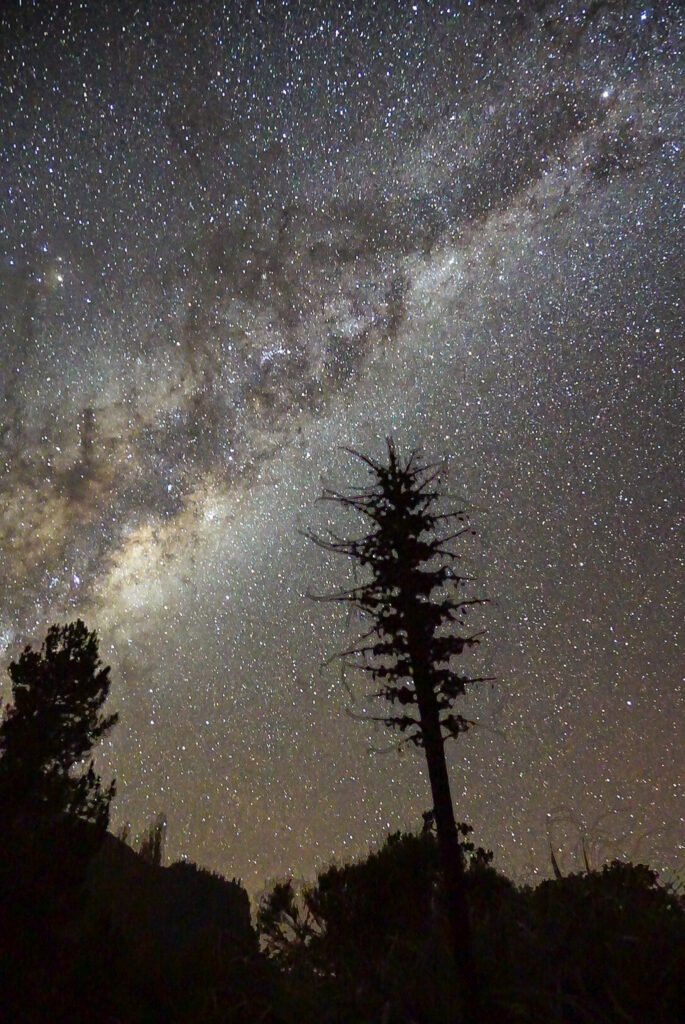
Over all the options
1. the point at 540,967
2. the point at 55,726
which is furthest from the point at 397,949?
the point at 55,726

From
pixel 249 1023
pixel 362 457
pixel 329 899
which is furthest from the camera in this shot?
pixel 329 899

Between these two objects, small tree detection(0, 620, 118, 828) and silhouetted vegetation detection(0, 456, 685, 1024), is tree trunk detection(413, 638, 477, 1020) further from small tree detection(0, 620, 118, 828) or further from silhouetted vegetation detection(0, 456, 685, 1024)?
small tree detection(0, 620, 118, 828)

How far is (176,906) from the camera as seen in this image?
1802 centimetres

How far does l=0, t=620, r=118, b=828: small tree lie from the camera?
41.3ft

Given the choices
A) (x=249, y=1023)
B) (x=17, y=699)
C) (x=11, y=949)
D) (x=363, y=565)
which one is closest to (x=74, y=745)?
(x=17, y=699)

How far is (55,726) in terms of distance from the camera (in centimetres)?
1467

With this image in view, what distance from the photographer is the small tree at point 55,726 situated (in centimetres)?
1258

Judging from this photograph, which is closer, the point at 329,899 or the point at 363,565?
the point at 363,565

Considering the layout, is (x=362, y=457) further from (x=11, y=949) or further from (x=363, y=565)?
(x=11, y=949)

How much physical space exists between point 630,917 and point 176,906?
15.3 metres

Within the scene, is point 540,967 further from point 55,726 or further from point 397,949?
point 55,726

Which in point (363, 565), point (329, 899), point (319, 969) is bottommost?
point (319, 969)

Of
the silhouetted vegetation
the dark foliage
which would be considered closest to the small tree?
the silhouetted vegetation

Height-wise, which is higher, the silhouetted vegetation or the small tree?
the small tree
